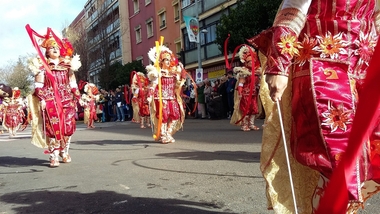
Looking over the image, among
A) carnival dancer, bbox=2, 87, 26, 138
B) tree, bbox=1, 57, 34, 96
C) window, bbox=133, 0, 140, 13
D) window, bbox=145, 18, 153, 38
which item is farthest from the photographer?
tree, bbox=1, 57, 34, 96

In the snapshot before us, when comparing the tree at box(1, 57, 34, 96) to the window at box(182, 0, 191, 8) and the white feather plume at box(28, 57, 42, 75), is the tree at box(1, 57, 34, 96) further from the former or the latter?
the white feather plume at box(28, 57, 42, 75)

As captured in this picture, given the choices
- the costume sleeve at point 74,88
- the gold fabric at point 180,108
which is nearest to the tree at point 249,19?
the gold fabric at point 180,108

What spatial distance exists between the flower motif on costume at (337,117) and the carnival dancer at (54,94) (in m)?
4.84

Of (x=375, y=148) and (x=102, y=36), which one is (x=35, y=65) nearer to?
(x=375, y=148)

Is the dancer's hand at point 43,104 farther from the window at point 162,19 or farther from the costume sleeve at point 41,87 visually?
the window at point 162,19

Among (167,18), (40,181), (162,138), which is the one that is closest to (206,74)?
(167,18)

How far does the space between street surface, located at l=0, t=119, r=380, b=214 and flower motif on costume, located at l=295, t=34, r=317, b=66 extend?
1477 millimetres

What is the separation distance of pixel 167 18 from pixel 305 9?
1195 inches

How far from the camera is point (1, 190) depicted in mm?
4645

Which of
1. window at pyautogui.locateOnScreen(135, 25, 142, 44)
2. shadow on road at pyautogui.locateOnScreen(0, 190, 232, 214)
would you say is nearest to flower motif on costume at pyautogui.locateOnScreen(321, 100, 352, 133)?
shadow on road at pyautogui.locateOnScreen(0, 190, 232, 214)

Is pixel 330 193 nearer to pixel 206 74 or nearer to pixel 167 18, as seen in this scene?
pixel 206 74

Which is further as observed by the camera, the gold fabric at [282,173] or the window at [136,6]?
the window at [136,6]

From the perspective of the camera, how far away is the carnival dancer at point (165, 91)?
803 centimetres

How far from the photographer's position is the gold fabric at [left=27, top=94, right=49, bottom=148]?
20.5ft
